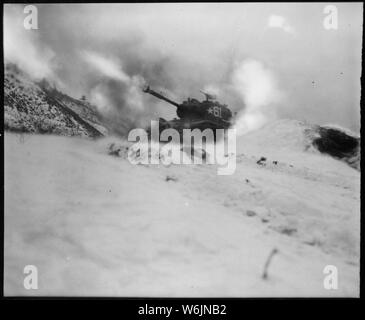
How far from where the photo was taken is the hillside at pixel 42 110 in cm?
461

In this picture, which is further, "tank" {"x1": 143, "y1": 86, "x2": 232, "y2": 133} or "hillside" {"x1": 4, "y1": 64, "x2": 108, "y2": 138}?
"tank" {"x1": 143, "y1": 86, "x2": 232, "y2": 133}

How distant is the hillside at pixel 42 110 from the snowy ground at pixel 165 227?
25cm

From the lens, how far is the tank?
502 centimetres

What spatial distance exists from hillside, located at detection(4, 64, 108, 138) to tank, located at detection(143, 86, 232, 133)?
1.10 metres

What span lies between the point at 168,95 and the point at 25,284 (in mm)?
3574

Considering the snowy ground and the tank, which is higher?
the tank

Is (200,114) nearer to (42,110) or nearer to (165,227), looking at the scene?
(165,227)

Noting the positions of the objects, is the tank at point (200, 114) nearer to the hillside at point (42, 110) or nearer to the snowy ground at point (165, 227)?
the snowy ground at point (165, 227)

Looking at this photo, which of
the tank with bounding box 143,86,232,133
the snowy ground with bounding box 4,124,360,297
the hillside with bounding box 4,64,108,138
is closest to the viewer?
the snowy ground with bounding box 4,124,360,297

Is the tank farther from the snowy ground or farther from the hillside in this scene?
the hillside

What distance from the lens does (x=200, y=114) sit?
17.3ft
